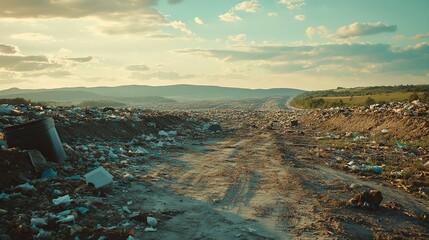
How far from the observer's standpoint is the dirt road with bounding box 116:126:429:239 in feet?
15.2

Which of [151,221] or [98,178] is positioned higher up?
[98,178]

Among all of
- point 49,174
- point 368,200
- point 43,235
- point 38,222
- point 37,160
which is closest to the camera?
point 43,235

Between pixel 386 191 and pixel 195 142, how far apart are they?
8.22m

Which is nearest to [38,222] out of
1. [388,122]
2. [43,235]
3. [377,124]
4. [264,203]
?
[43,235]

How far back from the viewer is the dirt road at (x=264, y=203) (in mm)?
4633

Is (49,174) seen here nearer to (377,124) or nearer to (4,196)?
(4,196)

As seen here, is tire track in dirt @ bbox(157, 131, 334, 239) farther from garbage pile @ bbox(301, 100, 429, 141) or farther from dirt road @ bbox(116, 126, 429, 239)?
garbage pile @ bbox(301, 100, 429, 141)

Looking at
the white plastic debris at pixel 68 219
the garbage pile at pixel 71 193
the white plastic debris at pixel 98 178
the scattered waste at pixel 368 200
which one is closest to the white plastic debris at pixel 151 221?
the garbage pile at pixel 71 193

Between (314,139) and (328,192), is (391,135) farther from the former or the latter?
(328,192)

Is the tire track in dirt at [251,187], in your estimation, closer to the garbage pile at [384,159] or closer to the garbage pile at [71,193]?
the garbage pile at [71,193]

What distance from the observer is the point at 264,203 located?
5.78 m

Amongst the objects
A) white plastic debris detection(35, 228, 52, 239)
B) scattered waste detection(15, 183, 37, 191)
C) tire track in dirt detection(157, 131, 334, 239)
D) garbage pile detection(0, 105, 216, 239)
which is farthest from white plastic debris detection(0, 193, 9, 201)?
tire track in dirt detection(157, 131, 334, 239)

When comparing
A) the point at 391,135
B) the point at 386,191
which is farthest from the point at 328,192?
the point at 391,135

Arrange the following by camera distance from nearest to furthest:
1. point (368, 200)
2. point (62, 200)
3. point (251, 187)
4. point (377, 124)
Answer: point (62, 200)
point (368, 200)
point (251, 187)
point (377, 124)
